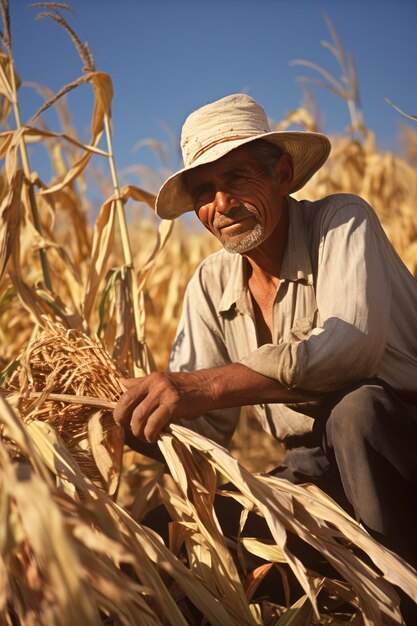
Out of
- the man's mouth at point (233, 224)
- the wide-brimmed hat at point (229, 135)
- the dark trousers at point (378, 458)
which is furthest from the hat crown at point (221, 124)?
the dark trousers at point (378, 458)

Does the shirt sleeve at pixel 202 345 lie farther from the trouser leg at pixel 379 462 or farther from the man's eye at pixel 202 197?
the trouser leg at pixel 379 462

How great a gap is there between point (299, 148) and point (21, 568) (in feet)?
5.30

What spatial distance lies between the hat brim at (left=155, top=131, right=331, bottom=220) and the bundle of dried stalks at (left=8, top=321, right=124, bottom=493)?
658mm

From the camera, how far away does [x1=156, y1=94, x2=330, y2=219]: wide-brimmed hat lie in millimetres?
2184

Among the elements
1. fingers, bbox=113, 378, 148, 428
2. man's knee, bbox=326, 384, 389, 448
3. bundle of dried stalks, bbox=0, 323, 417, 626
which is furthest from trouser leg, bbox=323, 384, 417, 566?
fingers, bbox=113, 378, 148, 428

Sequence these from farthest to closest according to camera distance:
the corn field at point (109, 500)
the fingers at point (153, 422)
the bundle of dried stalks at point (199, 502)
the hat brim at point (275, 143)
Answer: the hat brim at point (275, 143), the fingers at point (153, 422), the bundle of dried stalks at point (199, 502), the corn field at point (109, 500)

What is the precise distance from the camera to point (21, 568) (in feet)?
4.28

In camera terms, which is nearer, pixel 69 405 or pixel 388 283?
pixel 69 405

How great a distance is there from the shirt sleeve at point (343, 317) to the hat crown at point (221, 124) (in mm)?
384

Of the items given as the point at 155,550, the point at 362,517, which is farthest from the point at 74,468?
the point at 362,517

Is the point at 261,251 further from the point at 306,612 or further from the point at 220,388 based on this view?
the point at 306,612

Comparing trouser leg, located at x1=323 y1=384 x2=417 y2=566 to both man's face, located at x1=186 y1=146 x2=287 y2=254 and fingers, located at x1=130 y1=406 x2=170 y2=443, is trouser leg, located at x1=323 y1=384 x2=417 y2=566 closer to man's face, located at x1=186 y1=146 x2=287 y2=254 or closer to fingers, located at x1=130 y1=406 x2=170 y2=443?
fingers, located at x1=130 y1=406 x2=170 y2=443

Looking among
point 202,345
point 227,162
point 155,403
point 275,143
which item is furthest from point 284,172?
point 155,403

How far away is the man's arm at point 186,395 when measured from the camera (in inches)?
72.6
